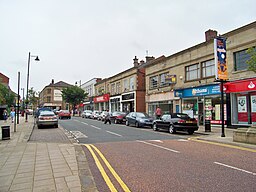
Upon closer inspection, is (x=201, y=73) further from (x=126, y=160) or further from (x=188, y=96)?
(x=126, y=160)

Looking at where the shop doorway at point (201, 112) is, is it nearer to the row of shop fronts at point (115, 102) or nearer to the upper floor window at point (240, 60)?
the upper floor window at point (240, 60)

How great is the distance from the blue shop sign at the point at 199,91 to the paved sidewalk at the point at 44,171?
14.3 meters

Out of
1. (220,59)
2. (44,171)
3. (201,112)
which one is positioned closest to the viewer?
(44,171)

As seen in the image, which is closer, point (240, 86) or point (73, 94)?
point (240, 86)

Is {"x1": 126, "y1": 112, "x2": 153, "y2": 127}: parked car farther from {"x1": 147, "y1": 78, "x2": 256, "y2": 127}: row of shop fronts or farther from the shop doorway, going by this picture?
the shop doorway

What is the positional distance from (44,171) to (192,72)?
64.5 feet

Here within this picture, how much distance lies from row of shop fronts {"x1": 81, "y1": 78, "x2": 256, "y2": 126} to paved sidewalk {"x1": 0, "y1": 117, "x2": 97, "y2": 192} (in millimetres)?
13693

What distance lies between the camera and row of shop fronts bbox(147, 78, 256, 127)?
17750mm

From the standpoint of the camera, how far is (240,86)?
59.0 ft

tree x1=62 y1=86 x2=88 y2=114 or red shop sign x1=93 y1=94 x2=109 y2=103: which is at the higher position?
tree x1=62 y1=86 x2=88 y2=114

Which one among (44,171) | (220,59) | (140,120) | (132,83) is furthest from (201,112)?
(44,171)

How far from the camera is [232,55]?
19047 mm

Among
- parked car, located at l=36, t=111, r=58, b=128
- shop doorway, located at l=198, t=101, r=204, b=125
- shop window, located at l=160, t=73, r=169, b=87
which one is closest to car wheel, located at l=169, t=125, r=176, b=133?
shop doorway, located at l=198, t=101, r=204, b=125

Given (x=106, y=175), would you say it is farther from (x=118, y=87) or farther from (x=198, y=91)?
(x=118, y=87)
